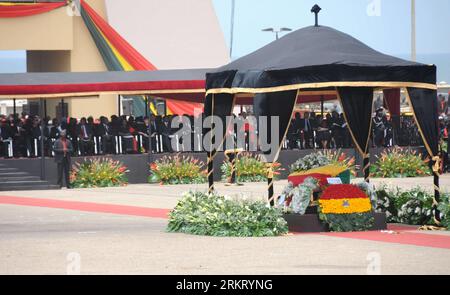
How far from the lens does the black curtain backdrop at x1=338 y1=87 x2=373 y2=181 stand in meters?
20.5

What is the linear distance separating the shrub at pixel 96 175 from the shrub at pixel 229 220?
15061 millimetres

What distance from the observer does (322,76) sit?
18.5 meters

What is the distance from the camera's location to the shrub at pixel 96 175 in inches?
1339

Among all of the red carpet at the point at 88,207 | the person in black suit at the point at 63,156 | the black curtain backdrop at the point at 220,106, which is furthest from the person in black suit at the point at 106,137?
the black curtain backdrop at the point at 220,106

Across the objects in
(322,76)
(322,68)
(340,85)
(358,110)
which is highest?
(322,68)

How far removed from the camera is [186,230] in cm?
1883

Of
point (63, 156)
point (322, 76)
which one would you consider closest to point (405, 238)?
point (322, 76)

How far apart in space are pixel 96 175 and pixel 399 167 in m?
9.92

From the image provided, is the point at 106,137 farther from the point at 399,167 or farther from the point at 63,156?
the point at 399,167

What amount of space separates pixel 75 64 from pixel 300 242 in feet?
120

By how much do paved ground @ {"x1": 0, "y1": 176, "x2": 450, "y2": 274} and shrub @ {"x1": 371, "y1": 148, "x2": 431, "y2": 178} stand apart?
50.6ft

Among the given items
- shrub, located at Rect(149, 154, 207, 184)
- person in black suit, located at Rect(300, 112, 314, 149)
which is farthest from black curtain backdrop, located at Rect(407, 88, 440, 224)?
person in black suit, located at Rect(300, 112, 314, 149)

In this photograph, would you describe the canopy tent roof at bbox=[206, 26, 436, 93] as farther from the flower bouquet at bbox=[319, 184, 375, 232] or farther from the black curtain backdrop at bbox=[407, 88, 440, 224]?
the flower bouquet at bbox=[319, 184, 375, 232]
